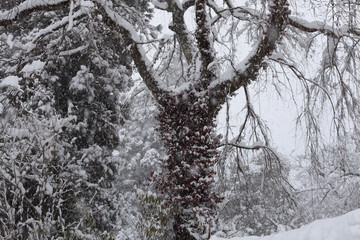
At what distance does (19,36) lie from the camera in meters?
10.3

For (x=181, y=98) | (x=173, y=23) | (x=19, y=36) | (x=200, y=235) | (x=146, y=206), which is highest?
(x=19, y=36)

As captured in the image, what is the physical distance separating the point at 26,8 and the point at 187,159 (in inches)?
121

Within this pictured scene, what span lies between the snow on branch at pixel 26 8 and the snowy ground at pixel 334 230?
4.32 meters

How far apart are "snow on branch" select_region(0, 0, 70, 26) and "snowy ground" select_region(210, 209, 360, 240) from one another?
14.2ft

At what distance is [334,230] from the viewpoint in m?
3.19

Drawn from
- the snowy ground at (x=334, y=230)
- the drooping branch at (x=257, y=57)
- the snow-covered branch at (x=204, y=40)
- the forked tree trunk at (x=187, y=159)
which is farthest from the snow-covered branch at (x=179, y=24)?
the snowy ground at (x=334, y=230)

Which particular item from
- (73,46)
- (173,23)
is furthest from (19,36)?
(173,23)

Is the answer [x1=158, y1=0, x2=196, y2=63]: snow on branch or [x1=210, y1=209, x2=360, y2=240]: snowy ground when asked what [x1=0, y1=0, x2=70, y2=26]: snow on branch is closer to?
[x1=158, y1=0, x2=196, y2=63]: snow on branch

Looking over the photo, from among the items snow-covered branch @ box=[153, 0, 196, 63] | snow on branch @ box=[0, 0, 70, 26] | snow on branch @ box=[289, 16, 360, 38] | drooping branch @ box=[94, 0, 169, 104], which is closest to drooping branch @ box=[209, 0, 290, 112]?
snow on branch @ box=[289, 16, 360, 38]

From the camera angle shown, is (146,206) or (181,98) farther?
(181,98)

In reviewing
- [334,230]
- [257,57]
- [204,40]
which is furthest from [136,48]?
[334,230]

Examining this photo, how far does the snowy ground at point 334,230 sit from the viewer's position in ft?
10.1

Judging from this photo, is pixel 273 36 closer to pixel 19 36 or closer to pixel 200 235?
pixel 200 235

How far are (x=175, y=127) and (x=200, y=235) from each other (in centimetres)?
151
